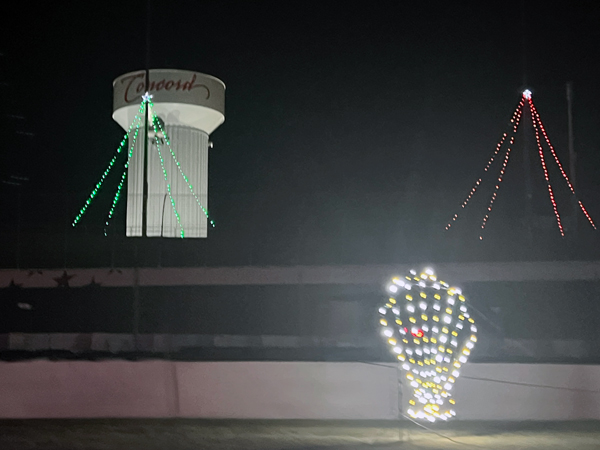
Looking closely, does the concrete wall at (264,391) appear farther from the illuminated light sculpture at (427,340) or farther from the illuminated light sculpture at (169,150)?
the illuminated light sculpture at (169,150)

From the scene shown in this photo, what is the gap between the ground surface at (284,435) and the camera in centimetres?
1002

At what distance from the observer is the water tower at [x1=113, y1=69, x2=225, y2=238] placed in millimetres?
19719

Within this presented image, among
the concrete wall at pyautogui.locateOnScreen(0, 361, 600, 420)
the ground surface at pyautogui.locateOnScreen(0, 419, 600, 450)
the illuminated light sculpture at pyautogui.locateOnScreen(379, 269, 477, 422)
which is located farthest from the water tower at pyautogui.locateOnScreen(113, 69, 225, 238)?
the illuminated light sculpture at pyautogui.locateOnScreen(379, 269, 477, 422)

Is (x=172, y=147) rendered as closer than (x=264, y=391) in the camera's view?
No

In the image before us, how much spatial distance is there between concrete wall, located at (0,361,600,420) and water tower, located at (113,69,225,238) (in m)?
7.62

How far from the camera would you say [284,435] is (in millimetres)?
10703

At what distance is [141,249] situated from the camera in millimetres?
18016

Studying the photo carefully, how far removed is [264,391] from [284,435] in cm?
132

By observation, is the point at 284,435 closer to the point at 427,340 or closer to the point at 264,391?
the point at 264,391

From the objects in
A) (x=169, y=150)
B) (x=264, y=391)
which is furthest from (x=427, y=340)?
(x=169, y=150)

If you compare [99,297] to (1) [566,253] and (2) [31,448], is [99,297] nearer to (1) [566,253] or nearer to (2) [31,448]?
(2) [31,448]

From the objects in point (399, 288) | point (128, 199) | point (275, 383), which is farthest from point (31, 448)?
point (128, 199)

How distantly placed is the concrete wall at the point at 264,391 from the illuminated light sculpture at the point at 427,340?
0.83m

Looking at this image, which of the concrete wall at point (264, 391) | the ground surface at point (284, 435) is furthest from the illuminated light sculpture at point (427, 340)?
the concrete wall at point (264, 391)
